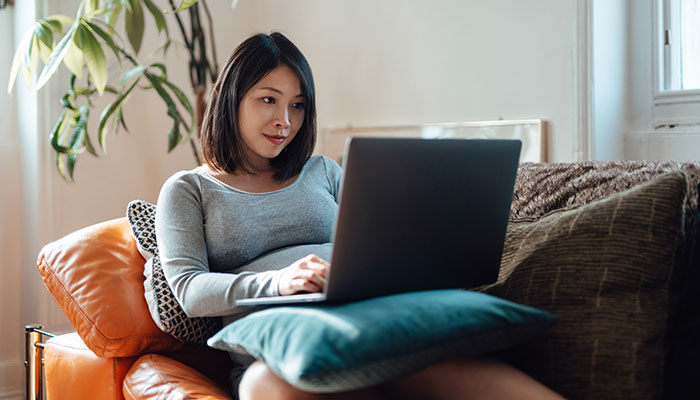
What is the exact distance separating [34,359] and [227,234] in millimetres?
777

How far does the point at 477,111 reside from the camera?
2.38m

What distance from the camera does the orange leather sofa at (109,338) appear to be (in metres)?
1.39

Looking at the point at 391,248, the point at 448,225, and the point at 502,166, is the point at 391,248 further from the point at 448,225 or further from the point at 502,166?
the point at 502,166

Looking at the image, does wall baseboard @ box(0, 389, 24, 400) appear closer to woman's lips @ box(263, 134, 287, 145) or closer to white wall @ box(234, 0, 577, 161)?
white wall @ box(234, 0, 577, 161)

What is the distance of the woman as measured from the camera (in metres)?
1.32

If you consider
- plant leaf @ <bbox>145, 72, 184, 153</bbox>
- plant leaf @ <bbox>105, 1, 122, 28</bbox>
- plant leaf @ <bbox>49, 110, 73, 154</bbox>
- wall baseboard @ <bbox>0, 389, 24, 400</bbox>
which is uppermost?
plant leaf @ <bbox>105, 1, 122, 28</bbox>

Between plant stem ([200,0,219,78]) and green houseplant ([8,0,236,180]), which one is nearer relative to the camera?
green houseplant ([8,0,236,180])

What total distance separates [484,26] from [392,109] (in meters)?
0.47

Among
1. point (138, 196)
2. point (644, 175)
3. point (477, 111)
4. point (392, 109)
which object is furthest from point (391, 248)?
point (138, 196)

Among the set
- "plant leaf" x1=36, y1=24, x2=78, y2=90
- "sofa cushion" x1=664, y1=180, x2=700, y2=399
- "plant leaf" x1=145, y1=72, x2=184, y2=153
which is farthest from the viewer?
"plant leaf" x1=145, y1=72, x2=184, y2=153

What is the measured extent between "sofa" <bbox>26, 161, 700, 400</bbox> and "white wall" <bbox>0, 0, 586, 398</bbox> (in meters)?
0.85

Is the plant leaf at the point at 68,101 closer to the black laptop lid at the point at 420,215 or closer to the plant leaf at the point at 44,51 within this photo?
the plant leaf at the point at 44,51

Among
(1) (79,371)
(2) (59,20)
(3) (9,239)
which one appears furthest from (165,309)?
(3) (9,239)

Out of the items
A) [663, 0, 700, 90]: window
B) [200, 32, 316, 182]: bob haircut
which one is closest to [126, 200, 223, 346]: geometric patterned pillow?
[200, 32, 316, 182]: bob haircut
